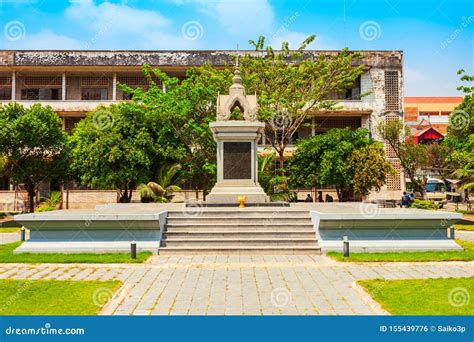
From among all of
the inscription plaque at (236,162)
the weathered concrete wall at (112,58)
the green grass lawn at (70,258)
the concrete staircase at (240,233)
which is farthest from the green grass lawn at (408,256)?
the weathered concrete wall at (112,58)

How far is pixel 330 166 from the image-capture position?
31.5 metres

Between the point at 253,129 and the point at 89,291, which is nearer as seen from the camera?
the point at 89,291

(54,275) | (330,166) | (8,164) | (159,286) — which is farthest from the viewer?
(330,166)

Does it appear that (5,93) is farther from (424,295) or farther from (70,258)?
(424,295)

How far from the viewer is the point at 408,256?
1162cm

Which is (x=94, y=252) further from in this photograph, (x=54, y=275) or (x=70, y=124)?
→ (x=70, y=124)

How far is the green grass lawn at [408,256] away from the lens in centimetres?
1123

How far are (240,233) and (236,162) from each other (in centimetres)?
466

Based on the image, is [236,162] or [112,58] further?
[112,58]

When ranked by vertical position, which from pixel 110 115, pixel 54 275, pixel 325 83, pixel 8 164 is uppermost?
pixel 325 83

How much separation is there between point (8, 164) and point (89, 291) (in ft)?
69.2

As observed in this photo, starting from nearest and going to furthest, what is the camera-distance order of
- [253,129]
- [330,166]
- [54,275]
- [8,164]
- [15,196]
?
[54,275], [253,129], [8,164], [330,166], [15,196]

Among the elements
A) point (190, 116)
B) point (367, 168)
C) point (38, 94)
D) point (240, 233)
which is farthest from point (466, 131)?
point (38, 94)

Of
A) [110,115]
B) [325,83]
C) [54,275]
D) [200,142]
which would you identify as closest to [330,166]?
[325,83]
